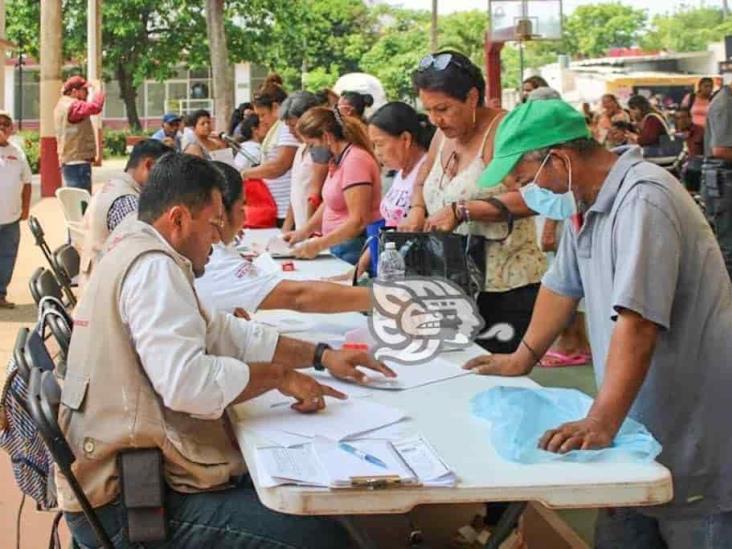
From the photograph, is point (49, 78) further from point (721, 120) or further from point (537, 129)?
point (537, 129)

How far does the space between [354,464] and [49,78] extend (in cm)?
1627

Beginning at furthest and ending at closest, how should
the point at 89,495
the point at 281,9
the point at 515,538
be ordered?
the point at 281,9 < the point at 515,538 < the point at 89,495

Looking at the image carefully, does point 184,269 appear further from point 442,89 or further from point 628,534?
point 442,89

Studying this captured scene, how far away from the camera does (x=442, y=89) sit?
3.62 metres

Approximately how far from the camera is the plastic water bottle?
11.3ft

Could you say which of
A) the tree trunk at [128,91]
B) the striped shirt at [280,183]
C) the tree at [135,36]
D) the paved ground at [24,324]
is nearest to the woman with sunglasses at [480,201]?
the paved ground at [24,324]

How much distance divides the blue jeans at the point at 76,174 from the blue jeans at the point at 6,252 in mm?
2783

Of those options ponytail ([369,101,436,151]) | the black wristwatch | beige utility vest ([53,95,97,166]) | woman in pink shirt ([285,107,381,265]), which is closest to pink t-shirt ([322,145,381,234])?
woman in pink shirt ([285,107,381,265])

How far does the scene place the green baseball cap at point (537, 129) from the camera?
2.27 m

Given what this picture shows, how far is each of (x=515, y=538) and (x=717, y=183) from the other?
541 centimetres

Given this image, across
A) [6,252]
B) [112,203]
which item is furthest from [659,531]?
[6,252]

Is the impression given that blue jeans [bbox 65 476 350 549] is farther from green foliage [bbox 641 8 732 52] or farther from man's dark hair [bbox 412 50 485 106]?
green foliage [bbox 641 8 732 52]

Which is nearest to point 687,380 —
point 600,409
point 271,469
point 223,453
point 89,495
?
point 600,409

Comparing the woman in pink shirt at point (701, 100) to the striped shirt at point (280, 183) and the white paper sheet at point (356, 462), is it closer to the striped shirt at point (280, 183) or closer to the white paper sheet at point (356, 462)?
the striped shirt at point (280, 183)
